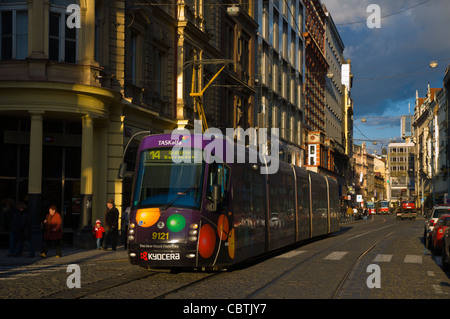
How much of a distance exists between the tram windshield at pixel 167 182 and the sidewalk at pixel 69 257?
5.30 metres

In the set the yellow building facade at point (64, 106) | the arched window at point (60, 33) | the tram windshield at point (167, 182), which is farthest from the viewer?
the arched window at point (60, 33)

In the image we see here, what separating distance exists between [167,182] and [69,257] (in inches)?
282

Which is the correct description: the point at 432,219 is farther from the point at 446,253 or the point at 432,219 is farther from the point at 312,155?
the point at 312,155

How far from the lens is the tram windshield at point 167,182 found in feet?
46.7

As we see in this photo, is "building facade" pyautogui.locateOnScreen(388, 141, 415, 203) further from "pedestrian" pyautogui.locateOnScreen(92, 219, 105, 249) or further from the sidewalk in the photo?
the sidewalk

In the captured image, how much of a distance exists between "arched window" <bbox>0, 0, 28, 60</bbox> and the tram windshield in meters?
10.5

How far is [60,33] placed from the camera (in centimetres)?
2342

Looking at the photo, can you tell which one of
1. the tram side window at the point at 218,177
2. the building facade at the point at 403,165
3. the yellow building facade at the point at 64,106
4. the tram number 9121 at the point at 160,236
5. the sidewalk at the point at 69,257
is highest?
the building facade at the point at 403,165

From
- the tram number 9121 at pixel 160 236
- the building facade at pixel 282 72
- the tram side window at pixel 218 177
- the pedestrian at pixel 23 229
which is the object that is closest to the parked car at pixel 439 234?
the tram side window at pixel 218 177

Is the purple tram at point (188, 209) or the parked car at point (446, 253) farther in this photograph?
the parked car at point (446, 253)

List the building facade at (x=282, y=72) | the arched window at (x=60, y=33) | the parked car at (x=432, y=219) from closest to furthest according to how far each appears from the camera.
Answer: the arched window at (x=60, y=33)
the parked car at (x=432, y=219)
the building facade at (x=282, y=72)

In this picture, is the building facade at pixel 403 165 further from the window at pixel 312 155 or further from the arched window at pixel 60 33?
the arched window at pixel 60 33
